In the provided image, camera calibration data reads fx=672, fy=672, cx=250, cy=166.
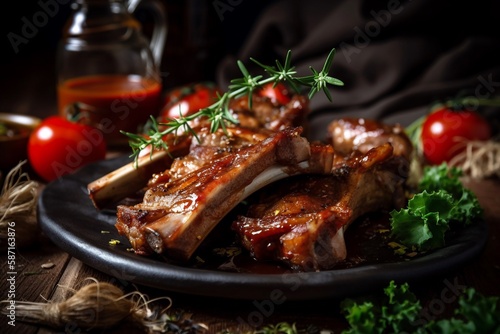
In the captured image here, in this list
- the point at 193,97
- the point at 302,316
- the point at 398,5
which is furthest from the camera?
the point at 398,5

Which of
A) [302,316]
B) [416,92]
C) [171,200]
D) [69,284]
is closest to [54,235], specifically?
[69,284]

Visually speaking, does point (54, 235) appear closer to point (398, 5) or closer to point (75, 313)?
point (75, 313)

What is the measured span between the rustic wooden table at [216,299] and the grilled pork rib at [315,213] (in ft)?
0.65

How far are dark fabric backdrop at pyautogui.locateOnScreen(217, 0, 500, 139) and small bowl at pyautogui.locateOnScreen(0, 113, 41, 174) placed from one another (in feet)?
7.50

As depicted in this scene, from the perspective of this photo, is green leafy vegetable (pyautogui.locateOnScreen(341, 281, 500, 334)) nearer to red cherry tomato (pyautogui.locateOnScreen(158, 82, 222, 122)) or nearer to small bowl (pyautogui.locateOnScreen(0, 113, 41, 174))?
small bowl (pyautogui.locateOnScreen(0, 113, 41, 174))

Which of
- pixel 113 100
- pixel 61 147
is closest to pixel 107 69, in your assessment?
pixel 113 100

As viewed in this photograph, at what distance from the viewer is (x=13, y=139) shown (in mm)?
4398

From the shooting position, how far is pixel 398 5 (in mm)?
5738

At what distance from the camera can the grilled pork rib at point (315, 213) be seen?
260 cm

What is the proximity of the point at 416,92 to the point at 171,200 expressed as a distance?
11.0 feet

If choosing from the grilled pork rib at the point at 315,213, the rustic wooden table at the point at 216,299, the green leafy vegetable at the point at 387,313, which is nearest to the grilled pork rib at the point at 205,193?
the grilled pork rib at the point at 315,213

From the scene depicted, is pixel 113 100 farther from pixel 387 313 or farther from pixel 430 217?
pixel 387 313

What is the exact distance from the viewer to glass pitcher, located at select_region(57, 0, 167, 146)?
4.86m

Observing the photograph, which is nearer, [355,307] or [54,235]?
[355,307]
